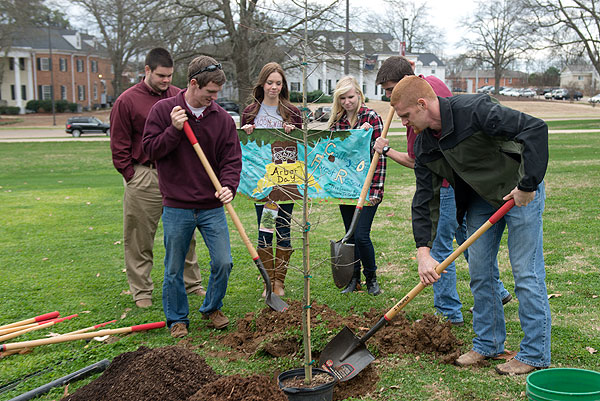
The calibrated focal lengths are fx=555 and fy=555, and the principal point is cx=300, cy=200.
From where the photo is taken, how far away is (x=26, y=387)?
4133mm

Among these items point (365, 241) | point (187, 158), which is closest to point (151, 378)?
point (187, 158)

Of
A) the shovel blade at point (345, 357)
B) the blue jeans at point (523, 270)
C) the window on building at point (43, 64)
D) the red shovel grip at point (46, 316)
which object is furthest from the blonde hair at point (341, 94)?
the window on building at point (43, 64)

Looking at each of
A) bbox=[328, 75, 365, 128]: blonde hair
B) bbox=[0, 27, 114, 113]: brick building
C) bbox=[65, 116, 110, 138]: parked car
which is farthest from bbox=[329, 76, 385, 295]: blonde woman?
bbox=[0, 27, 114, 113]: brick building

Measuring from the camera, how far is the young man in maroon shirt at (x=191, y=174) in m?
4.74

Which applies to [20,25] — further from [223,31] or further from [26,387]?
[26,387]

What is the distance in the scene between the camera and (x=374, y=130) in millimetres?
6090

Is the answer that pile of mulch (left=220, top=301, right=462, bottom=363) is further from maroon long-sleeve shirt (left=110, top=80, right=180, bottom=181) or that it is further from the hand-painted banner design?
maroon long-sleeve shirt (left=110, top=80, right=180, bottom=181)

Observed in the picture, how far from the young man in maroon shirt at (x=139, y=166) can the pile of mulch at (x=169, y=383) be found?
212cm

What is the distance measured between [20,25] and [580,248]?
4546 cm

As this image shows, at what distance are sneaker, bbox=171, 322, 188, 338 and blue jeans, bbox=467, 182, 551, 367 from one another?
2555 mm

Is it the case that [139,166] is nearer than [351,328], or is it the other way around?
[351,328]

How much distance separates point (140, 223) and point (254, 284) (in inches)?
60.0

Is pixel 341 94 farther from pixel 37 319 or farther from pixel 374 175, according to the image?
pixel 37 319

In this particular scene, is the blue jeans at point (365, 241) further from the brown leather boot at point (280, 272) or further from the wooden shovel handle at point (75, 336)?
the wooden shovel handle at point (75, 336)
